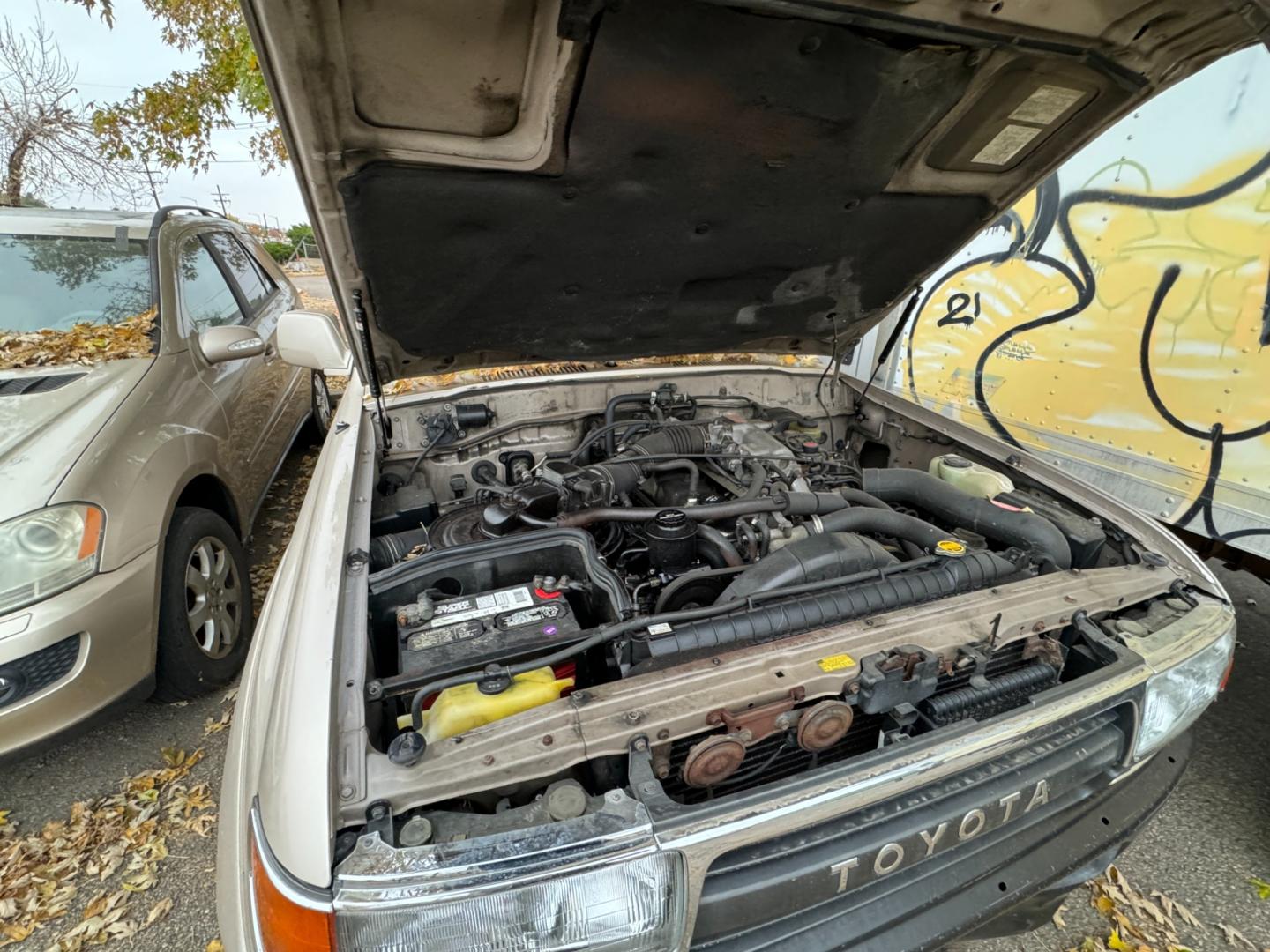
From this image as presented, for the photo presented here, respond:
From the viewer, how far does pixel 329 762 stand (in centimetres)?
97

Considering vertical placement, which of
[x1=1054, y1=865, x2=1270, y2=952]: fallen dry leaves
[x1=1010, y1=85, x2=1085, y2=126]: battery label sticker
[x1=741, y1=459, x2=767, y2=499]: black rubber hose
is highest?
[x1=1010, y1=85, x2=1085, y2=126]: battery label sticker

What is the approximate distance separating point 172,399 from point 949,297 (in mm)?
4102

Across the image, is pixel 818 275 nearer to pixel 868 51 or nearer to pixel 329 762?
pixel 868 51

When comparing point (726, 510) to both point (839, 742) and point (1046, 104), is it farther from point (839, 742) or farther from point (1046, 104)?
point (1046, 104)

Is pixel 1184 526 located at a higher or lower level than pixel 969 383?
lower

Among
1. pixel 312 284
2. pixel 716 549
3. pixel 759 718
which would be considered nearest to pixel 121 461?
pixel 716 549

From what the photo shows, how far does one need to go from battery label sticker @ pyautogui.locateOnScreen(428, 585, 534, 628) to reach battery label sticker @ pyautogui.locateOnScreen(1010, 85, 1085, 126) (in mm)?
1887

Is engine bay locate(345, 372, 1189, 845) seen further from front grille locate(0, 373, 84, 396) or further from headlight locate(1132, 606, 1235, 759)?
front grille locate(0, 373, 84, 396)

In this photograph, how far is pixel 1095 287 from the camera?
117 inches

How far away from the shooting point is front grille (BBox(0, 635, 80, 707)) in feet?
5.90

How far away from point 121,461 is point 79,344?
84 cm

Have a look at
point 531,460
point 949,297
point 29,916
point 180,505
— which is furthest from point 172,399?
point 949,297

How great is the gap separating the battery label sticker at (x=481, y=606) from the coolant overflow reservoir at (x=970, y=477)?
159 cm

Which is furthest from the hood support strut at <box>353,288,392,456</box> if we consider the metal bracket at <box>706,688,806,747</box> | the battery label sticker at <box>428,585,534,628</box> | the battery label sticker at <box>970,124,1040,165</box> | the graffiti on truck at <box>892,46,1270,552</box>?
the graffiti on truck at <box>892,46,1270,552</box>
